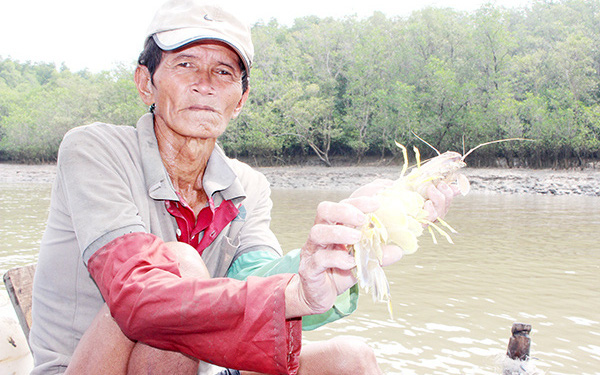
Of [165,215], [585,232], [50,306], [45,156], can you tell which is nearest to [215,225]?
[165,215]

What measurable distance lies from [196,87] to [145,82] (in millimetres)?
384

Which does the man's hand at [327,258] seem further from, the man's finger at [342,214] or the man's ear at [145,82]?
the man's ear at [145,82]

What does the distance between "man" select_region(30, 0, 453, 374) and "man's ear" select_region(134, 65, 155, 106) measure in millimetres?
11

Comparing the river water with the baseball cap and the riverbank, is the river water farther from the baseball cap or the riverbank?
the riverbank

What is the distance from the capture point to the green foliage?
32344 millimetres

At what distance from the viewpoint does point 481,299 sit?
6801 mm

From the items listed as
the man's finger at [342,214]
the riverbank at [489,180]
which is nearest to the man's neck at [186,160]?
the man's finger at [342,214]

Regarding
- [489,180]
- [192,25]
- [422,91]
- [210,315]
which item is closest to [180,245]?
[210,315]

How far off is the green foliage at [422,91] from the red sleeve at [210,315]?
32687mm

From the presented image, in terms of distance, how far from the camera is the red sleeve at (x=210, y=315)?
1.43m

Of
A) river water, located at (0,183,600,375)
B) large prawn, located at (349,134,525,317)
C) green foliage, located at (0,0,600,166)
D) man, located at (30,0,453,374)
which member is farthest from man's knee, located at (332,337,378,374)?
green foliage, located at (0,0,600,166)

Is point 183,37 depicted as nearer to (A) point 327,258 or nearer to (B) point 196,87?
(B) point 196,87

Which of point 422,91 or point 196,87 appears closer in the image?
point 196,87

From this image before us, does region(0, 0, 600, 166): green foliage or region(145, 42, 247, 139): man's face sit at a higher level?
region(0, 0, 600, 166): green foliage
